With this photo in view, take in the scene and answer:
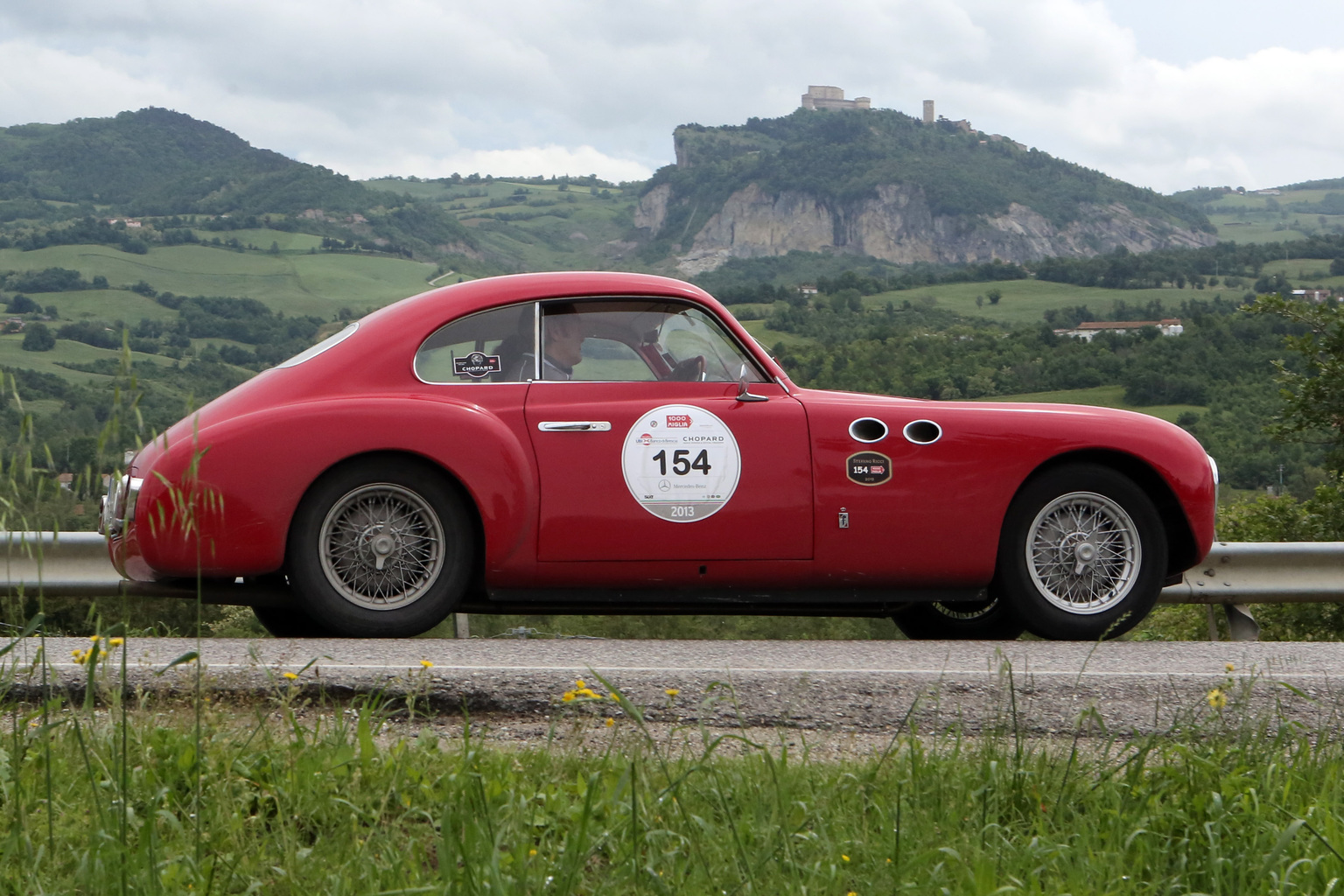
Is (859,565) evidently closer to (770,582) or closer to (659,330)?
(770,582)

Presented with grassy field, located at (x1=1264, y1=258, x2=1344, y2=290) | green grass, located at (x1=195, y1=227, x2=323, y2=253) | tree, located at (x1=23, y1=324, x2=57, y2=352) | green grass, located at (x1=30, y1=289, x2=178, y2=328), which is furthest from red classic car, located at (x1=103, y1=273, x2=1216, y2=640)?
green grass, located at (x1=195, y1=227, x2=323, y2=253)

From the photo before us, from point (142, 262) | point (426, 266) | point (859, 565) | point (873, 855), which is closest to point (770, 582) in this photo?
point (859, 565)

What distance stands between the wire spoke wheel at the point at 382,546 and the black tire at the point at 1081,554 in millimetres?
2439

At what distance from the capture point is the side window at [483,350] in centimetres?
530

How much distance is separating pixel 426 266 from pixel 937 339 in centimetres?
11955

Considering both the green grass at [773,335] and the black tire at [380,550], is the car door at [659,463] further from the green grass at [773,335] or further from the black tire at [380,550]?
the green grass at [773,335]

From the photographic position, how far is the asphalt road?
11.6ft

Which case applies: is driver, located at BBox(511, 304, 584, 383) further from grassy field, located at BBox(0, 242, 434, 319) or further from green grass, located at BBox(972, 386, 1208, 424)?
grassy field, located at BBox(0, 242, 434, 319)

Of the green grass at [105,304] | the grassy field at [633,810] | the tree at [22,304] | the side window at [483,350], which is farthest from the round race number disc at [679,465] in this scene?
the tree at [22,304]

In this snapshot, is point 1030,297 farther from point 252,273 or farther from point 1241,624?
point 1241,624

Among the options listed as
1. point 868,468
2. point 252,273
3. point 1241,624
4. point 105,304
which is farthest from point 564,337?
point 252,273

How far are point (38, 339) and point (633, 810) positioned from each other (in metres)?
86.7

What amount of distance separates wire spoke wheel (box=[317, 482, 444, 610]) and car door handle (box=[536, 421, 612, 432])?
58 cm

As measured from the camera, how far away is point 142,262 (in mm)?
134625
